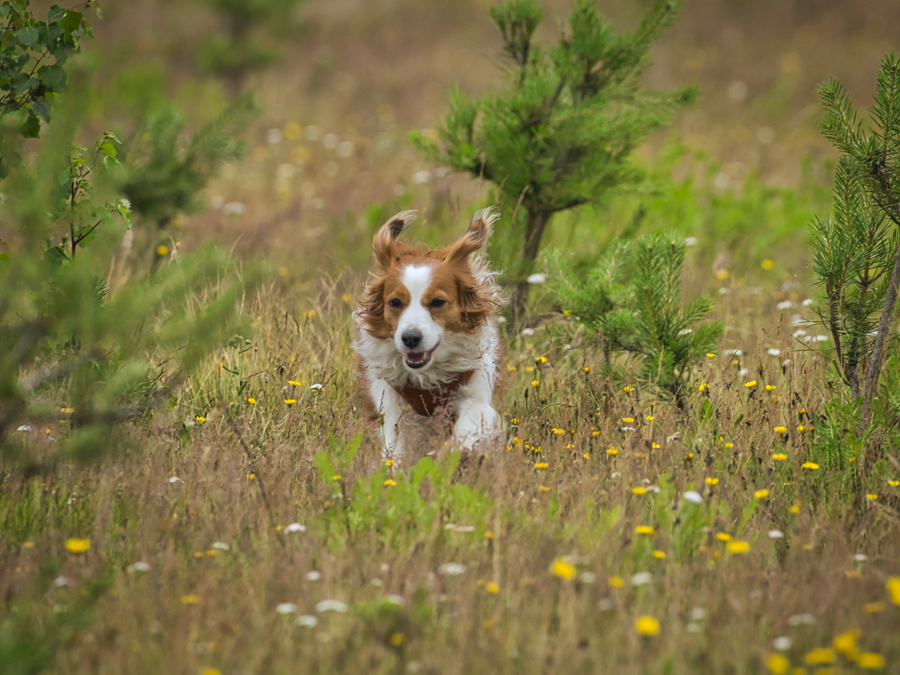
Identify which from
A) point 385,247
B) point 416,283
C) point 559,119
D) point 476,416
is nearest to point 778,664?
point 476,416

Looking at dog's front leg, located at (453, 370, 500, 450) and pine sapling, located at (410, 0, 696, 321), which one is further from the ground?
pine sapling, located at (410, 0, 696, 321)

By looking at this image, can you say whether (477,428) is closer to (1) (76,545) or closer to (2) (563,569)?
(2) (563,569)

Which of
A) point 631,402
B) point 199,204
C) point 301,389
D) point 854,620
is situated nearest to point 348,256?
point 199,204

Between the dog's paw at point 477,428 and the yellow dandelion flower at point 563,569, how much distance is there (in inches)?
34.4

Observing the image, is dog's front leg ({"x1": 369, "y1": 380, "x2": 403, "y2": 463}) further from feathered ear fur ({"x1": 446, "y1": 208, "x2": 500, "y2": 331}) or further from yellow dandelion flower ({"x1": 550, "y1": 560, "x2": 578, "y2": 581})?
yellow dandelion flower ({"x1": 550, "y1": 560, "x2": 578, "y2": 581})

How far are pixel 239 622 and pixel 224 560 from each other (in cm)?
40

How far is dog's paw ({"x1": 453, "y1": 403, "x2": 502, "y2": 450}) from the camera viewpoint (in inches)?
130

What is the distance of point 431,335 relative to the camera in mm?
3451

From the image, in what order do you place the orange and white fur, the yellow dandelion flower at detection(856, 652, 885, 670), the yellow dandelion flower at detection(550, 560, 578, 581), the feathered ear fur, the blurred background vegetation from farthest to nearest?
the blurred background vegetation → the feathered ear fur → the orange and white fur → the yellow dandelion flower at detection(550, 560, 578, 581) → the yellow dandelion flower at detection(856, 652, 885, 670)

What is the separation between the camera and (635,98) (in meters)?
4.90

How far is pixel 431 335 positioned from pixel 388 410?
523mm

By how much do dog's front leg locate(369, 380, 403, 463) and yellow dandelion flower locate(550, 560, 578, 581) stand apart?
1.15m

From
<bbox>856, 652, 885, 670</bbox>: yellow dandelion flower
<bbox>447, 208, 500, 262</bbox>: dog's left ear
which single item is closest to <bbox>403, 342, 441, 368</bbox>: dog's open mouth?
<bbox>447, 208, 500, 262</bbox>: dog's left ear

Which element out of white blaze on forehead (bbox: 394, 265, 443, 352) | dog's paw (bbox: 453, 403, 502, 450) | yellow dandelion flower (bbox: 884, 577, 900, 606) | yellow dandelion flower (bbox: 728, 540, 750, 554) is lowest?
yellow dandelion flower (bbox: 884, 577, 900, 606)
